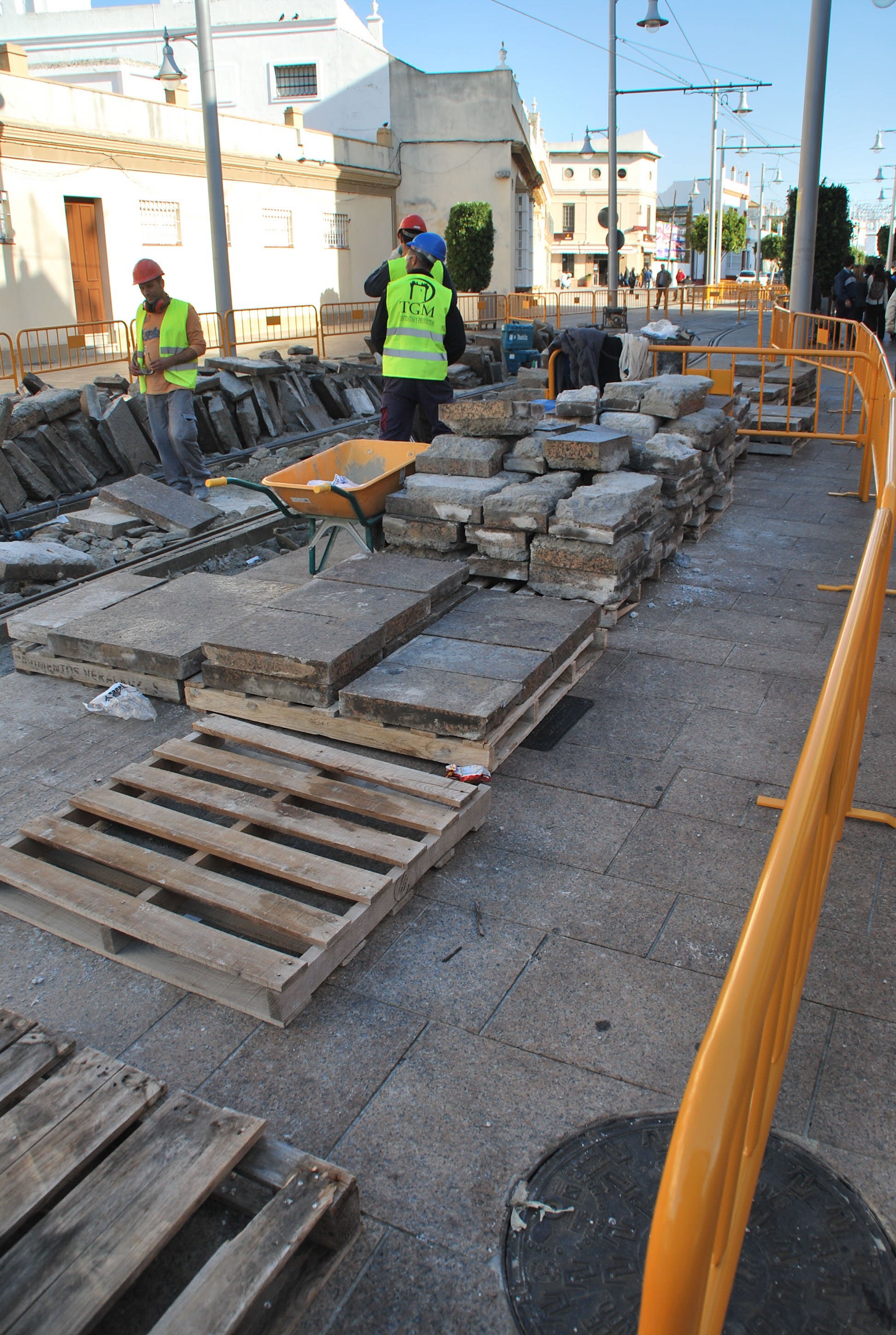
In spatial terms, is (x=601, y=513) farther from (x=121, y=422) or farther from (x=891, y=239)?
(x=891, y=239)

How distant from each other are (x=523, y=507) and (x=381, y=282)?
9.46ft

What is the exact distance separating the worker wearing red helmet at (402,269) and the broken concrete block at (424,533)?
202 cm

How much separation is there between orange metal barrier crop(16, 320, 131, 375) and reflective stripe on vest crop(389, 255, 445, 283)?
9.33m

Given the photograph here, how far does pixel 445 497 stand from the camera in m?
6.34

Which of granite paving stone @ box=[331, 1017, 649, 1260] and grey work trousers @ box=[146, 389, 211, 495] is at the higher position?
grey work trousers @ box=[146, 389, 211, 495]

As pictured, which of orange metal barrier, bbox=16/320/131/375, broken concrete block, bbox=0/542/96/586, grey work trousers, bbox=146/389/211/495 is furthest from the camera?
orange metal barrier, bbox=16/320/131/375

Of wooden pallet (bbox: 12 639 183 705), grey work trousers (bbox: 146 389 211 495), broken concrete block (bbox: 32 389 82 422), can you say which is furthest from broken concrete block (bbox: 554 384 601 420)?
broken concrete block (bbox: 32 389 82 422)

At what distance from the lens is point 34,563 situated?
742 cm

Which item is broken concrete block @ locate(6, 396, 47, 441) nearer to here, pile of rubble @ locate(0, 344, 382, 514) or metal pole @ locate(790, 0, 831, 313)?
pile of rubble @ locate(0, 344, 382, 514)

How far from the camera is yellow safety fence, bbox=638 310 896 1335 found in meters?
1.23

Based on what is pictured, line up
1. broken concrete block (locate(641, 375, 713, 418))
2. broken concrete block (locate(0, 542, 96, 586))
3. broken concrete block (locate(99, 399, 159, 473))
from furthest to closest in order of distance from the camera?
1. broken concrete block (locate(99, 399, 159, 473))
2. broken concrete block (locate(641, 375, 713, 418))
3. broken concrete block (locate(0, 542, 96, 586))

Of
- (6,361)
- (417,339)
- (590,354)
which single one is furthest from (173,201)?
(417,339)

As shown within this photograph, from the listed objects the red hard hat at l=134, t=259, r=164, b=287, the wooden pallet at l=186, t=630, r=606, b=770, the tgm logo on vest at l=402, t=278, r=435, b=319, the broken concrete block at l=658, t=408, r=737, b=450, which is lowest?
the wooden pallet at l=186, t=630, r=606, b=770

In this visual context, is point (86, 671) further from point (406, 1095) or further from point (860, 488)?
point (860, 488)
